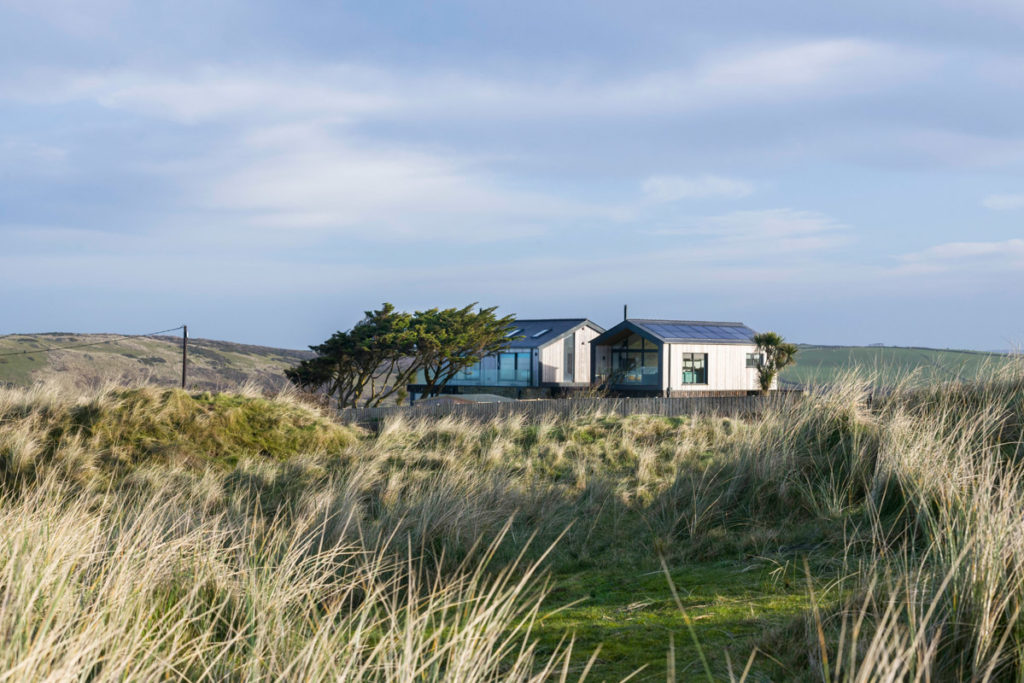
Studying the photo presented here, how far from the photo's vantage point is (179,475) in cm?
970

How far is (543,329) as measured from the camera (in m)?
42.0

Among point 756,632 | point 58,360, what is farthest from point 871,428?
point 58,360

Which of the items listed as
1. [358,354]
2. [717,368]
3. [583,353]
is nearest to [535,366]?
[583,353]

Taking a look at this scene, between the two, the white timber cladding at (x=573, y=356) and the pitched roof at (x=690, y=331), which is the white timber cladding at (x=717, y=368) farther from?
the white timber cladding at (x=573, y=356)

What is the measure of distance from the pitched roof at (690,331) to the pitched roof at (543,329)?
1.75m

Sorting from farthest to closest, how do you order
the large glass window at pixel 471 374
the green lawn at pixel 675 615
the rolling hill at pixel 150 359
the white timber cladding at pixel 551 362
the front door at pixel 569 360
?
the rolling hill at pixel 150 359 → the front door at pixel 569 360 → the large glass window at pixel 471 374 → the white timber cladding at pixel 551 362 → the green lawn at pixel 675 615

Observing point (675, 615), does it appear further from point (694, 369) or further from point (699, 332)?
point (699, 332)

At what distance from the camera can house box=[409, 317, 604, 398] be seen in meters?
39.1

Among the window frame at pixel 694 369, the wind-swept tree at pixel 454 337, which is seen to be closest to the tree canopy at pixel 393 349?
the wind-swept tree at pixel 454 337

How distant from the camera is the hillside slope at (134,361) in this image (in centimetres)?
6043

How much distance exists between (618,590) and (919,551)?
1608mm

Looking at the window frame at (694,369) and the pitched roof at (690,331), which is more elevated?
the pitched roof at (690,331)

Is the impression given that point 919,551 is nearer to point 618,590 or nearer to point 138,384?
point 618,590

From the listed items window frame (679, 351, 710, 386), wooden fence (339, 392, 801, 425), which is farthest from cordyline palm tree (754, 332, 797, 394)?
wooden fence (339, 392, 801, 425)
